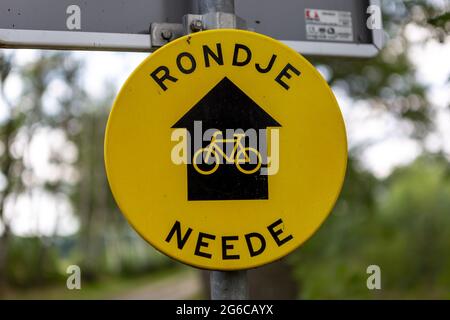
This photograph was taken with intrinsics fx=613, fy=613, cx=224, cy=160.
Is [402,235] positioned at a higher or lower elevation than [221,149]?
higher

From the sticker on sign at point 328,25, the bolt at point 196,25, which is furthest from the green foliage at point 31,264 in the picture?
the bolt at point 196,25

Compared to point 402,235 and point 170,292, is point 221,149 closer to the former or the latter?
point 402,235

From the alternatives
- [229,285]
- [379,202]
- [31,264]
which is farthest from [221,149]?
[31,264]

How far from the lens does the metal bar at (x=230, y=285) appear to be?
4.88ft

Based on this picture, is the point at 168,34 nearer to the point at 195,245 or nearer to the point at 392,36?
the point at 195,245

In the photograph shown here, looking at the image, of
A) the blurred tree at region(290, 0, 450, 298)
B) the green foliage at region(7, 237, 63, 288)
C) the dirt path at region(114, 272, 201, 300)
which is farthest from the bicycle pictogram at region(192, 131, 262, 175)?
the green foliage at region(7, 237, 63, 288)

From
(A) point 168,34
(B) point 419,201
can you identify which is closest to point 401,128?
(B) point 419,201

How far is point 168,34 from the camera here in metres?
1.80

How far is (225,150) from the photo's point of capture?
4.87 ft

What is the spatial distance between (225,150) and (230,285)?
328mm

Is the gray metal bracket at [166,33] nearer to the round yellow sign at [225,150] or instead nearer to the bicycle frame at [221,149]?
the round yellow sign at [225,150]

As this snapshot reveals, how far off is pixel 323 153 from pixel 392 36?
17.9 ft

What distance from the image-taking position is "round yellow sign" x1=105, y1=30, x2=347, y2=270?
57.3 inches

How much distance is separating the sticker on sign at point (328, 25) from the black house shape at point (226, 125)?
0.58 metres
